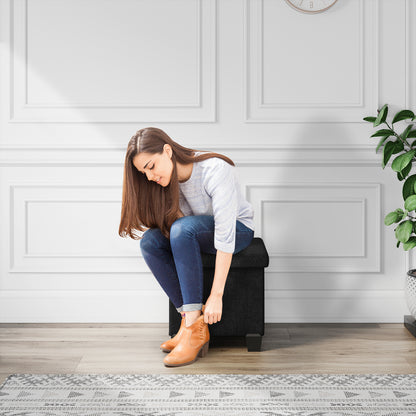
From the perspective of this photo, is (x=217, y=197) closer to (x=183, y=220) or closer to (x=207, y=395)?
(x=183, y=220)

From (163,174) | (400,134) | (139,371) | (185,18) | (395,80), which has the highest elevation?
(185,18)

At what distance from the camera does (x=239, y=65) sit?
2.34 metres

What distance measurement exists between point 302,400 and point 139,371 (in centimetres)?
57

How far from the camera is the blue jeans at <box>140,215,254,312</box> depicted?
178cm

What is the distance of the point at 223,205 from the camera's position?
Answer: 5.77 ft

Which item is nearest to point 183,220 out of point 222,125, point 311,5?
point 222,125

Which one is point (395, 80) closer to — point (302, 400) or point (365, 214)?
point (365, 214)

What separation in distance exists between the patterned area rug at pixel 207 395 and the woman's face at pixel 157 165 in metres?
0.68

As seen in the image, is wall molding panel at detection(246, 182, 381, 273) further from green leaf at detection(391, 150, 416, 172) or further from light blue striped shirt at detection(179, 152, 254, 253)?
light blue striped shirt at detection(179, 152, 254, 253)

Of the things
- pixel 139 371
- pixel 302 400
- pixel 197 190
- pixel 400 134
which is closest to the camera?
pixel 302 400

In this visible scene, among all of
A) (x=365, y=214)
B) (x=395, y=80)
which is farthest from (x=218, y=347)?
(x=395, y=80)

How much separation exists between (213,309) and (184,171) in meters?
0.51

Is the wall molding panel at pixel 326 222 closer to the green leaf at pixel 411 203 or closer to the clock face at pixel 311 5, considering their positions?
the green leaf at pixel 411 203

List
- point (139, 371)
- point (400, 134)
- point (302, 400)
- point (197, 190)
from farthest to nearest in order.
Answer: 1. point (400, 134)
2. point (197, 190)
3. point (139, 371)
4. point (302, 400)
